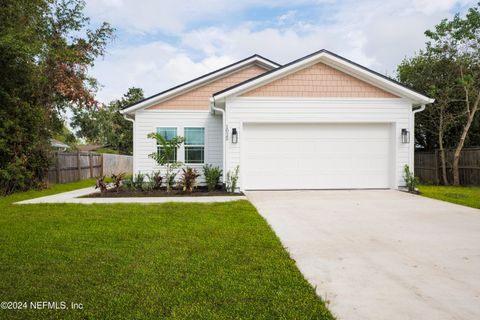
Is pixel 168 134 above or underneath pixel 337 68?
underneath

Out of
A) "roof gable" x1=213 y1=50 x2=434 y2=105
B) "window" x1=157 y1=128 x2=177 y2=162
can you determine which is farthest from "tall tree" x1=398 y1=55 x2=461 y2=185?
"window" x1=157 y1=128 x2=177 y2=162

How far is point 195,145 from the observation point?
13.5 m

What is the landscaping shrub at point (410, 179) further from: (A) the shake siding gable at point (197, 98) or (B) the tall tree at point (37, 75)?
(B) the tall tree at point (37, 75)

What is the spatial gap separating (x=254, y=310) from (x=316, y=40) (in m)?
18.3

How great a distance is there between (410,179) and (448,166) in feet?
18.2

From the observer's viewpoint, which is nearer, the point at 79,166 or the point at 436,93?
the point at 436,93

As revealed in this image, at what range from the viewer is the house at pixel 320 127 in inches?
440

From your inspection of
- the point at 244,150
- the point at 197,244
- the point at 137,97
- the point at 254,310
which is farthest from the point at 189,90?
the point at 137,97

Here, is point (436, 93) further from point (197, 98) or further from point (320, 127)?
point (197, 98)

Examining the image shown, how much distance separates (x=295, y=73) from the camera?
11.4 m

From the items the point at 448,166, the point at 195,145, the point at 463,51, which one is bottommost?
the point at 448,166

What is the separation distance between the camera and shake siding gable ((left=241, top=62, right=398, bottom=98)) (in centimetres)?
1127

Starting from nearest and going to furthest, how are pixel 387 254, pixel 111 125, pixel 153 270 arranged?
pixel 153 270 < pixel 387 254 < pixel 111 125

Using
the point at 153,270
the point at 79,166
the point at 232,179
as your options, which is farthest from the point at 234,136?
the point at 79,166
